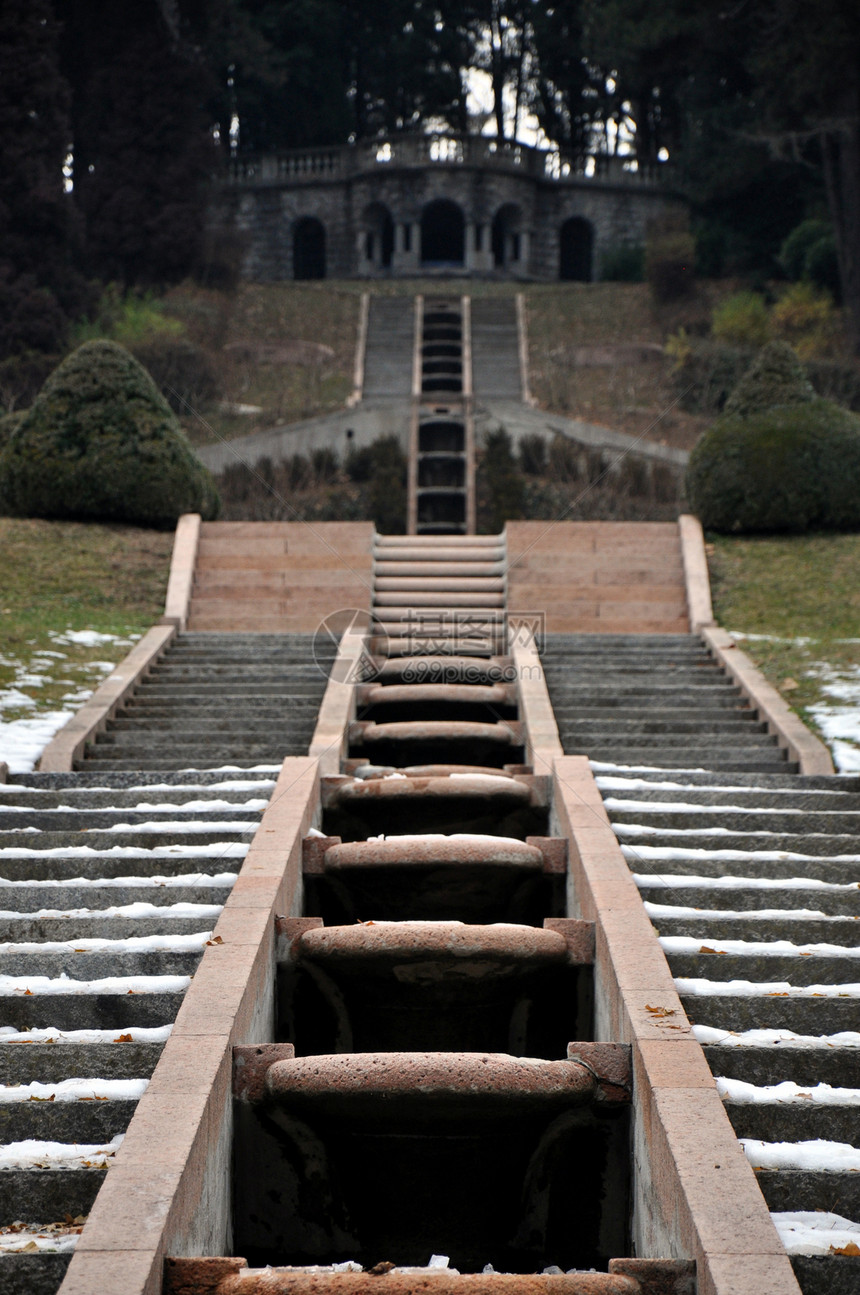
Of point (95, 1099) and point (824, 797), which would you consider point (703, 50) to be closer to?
point (824, 797)

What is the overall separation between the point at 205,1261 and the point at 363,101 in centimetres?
4925

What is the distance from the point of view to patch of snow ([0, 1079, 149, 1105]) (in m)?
4.38

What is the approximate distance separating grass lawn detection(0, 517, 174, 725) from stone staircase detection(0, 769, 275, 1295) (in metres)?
2.55

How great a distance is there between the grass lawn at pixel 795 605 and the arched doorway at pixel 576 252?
32.1 metres

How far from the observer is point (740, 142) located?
3484 centimetres

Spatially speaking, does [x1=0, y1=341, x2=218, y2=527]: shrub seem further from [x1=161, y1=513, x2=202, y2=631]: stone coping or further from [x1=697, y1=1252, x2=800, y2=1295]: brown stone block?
[x1=697, y1=1252, x2=800, y2=1295]: brown stone block

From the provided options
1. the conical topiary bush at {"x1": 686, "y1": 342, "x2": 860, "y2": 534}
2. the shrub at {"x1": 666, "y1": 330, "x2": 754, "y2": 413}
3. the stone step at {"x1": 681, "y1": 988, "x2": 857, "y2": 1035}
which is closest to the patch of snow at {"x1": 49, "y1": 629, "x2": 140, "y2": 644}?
the conical topiary bush at {"x1": 686, "y1": 342, "x2": 860, "y2": 534}

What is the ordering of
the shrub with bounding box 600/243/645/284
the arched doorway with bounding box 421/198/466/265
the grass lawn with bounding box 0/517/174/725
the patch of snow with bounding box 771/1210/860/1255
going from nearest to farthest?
the patch of snow with bounding box 771/1210/860/1255, the grass lawn with bounding box 0/517/174/725, the shrub with bounding box 600/243/645/284, the arched doorway with bounding box 421/198/466/265

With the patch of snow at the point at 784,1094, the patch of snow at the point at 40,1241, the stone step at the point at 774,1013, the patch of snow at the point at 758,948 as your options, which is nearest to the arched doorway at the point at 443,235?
the patch of snow at the point at 758,948

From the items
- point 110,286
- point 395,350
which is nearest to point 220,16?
point 110,286

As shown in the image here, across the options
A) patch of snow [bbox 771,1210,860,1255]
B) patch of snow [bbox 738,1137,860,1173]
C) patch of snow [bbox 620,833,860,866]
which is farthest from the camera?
patch of snow [bbox 620,833,860,866]

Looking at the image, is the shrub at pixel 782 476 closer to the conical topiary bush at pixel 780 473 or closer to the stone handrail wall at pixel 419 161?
the conical topiary bush at pixel 780 473

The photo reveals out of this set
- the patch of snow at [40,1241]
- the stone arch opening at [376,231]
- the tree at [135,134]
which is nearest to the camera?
the patch of snow at [40,1241]

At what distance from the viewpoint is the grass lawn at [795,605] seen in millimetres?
10930
